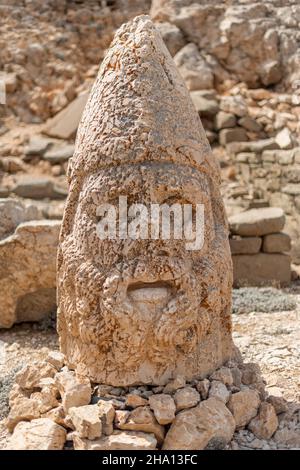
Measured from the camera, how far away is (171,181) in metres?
2.80

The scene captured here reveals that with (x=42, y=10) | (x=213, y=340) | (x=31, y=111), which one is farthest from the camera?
(x=42, y=10)

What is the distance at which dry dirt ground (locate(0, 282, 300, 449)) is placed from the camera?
146 inches

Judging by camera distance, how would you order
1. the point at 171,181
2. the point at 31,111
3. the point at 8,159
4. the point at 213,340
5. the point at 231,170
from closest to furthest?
1. the point at 171,181
2. the point at 213,340
3. the point at 231,170
4. the point at 8,159
5. the point at 31,111

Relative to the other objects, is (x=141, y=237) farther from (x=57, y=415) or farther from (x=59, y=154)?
(x=59, y=154)

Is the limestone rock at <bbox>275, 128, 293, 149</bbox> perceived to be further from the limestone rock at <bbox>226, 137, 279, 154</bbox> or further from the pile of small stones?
the pile of small stones

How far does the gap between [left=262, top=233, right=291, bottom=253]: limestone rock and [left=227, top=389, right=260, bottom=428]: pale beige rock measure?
14.7 ft

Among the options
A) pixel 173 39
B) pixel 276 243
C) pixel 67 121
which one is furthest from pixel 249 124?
pixel 276 243

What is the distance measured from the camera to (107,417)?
2.57 metres

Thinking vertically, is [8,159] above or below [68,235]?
above

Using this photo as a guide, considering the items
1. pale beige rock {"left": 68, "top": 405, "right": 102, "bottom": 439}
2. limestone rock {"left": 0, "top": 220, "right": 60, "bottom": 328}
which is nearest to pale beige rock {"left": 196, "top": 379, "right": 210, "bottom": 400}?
pale beige rock {"left": 68, "top": 405, "right": 102, "bottom": 439}

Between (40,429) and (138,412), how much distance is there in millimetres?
508
